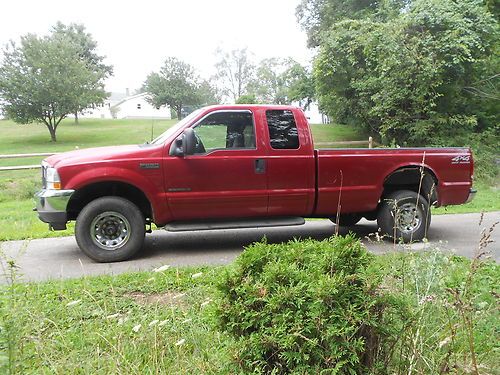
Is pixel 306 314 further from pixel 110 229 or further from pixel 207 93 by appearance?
pixel 207 93

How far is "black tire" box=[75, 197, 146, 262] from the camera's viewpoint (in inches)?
210

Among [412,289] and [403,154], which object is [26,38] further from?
[412,289]

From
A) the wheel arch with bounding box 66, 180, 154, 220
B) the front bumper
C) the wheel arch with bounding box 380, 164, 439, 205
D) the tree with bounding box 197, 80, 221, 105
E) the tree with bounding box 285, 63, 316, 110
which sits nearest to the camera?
the front bumper

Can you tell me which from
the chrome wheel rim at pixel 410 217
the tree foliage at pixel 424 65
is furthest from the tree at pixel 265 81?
the chrome wheel rim at pixel 410 217

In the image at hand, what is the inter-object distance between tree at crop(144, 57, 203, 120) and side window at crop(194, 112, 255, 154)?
4413cm

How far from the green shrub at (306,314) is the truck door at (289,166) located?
12.0 feet

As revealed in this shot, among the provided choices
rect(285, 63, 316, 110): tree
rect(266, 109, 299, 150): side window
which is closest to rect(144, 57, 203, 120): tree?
rect(285, 63, 316, 110): tree

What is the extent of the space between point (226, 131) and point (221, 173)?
2.16ft

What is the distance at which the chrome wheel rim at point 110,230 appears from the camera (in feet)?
17.7

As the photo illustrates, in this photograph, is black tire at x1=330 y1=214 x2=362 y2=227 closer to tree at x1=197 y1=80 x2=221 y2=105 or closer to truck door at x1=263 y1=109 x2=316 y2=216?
truck door at x1=263 y1=109 x2=316 y2=216

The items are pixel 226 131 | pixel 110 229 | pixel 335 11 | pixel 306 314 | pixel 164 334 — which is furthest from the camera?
pixel 335 11

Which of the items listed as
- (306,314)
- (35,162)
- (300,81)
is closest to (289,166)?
(306,314)

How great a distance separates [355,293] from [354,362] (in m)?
0.30

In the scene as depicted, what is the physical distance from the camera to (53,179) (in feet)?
17.4
